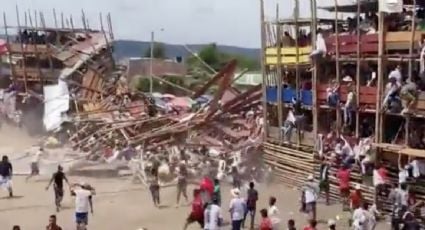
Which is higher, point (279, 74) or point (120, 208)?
point (279, 74)

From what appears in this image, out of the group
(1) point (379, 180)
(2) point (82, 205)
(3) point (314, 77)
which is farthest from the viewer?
(3) point (314, 77)

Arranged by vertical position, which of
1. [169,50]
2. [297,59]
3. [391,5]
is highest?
[391,5]

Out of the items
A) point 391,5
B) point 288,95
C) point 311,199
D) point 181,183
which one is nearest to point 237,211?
point 311,199

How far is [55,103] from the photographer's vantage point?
150ft

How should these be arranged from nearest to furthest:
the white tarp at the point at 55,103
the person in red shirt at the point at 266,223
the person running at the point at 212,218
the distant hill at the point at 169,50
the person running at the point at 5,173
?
the person in red shirt at the point at 266,223
the person running at the point at 212,218
the person running at the point at 5,173
the white tarp at the point at 55,103
the distant hill at the point at 169,50

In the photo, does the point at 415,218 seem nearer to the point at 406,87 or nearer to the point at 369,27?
the point at 406,87

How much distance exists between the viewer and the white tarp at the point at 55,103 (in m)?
44.5

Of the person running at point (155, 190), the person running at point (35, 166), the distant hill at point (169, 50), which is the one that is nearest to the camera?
the person running at point (155, 190)

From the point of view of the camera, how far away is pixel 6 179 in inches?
1088

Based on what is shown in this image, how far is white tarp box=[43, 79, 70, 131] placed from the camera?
44.5 metres

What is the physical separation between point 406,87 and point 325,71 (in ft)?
18.0

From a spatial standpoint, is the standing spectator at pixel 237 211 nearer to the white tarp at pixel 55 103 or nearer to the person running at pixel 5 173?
the person running at pixel 5 173

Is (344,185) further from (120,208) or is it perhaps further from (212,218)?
(120,208)

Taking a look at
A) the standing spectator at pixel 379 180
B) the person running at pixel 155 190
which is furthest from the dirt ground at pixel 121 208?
the standing spectator at pixel 379 180
